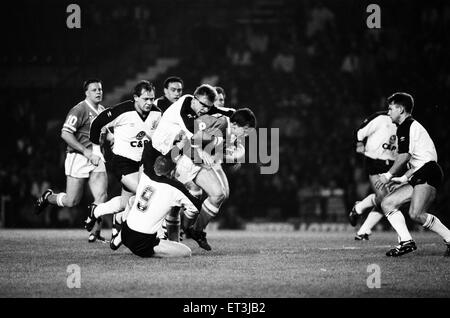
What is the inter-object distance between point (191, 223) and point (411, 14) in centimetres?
1503

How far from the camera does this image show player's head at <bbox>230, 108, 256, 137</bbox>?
1186cm

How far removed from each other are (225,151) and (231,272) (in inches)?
142

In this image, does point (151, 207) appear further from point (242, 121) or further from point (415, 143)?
point (415, 143)

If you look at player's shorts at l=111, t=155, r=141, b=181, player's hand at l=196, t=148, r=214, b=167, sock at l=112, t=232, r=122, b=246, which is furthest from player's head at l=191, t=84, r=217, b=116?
player's shorts at l=111, t=155, r=141, b=181

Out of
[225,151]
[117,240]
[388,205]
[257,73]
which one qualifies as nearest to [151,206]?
[117,240]

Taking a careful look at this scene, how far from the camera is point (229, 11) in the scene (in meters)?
27.3

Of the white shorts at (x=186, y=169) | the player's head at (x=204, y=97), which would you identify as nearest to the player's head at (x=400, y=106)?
the player's head at (x=204, y=97)

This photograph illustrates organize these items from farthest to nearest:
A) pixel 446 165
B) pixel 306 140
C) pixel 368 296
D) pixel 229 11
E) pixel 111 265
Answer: pixel 229 11
pixel 306 140
pixel 446 165
pixel 111 265
pixel 368 296

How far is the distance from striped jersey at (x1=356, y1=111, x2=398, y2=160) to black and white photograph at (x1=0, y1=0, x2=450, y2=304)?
1.1 inches

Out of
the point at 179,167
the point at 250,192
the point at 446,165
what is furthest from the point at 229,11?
the point at 179,167

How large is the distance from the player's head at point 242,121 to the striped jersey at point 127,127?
1.39 metres
